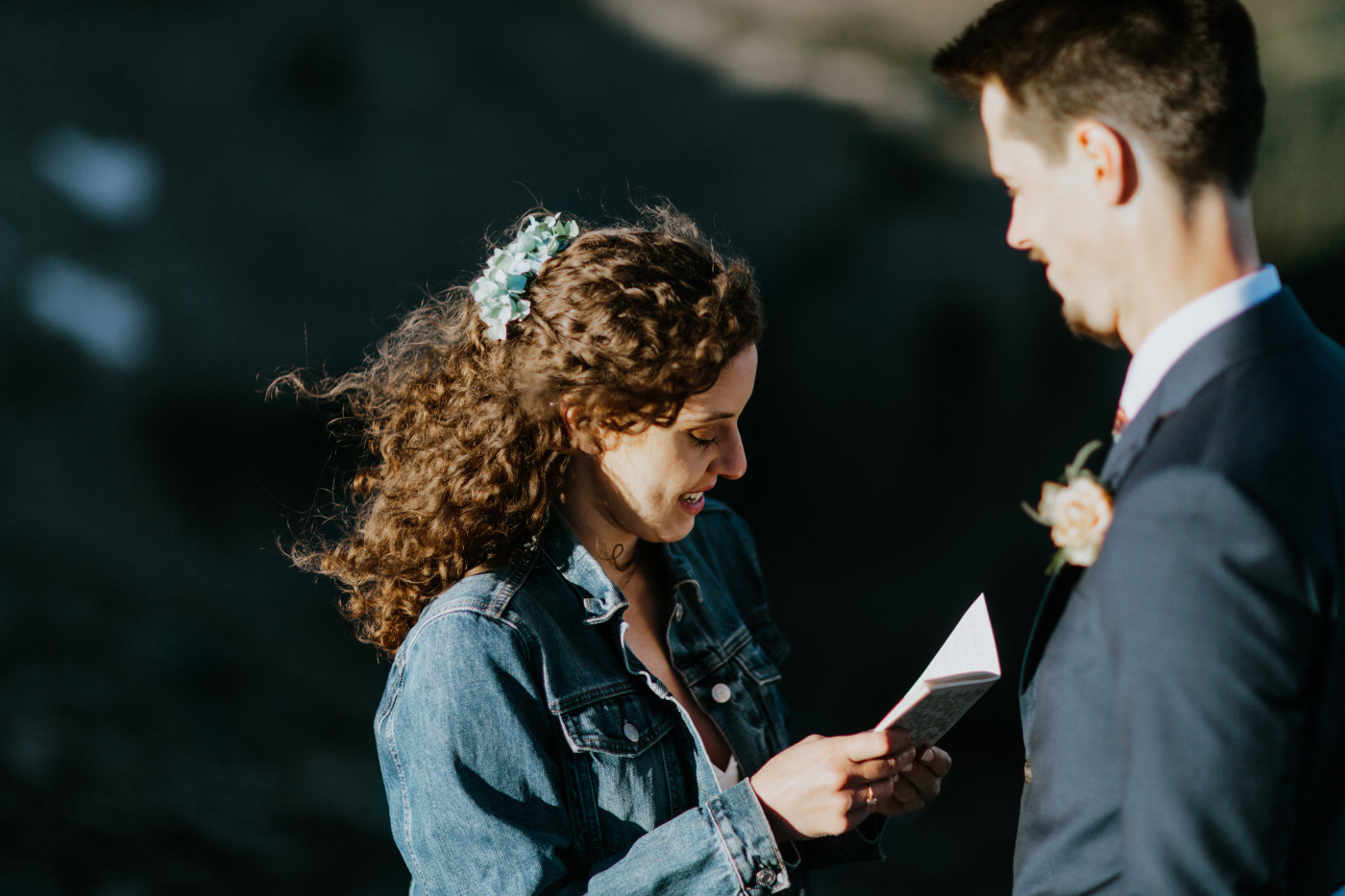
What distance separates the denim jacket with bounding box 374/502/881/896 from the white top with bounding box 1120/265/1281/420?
81 cm

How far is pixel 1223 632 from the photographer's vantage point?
841 millimetres

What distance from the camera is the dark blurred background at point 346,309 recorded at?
2266mm

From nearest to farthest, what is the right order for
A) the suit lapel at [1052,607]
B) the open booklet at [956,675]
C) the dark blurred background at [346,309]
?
the suit lapel at [1052,607], the open booklet at [956,675], the dark blurred background at [346,309]

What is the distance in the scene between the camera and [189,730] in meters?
2.42

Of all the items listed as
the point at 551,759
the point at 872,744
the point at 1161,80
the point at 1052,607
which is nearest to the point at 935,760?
the point at 872,744

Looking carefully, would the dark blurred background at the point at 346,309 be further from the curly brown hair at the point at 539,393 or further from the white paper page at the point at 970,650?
the white paper page at the point at 970,650

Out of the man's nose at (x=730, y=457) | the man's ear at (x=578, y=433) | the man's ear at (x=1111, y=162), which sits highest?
the man's ear at (x=578, y=433)

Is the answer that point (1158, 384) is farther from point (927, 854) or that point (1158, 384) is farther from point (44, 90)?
point (44, 90)

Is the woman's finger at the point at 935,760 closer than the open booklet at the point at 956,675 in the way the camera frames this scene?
No

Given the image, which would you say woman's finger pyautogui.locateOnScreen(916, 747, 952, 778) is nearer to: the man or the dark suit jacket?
the man

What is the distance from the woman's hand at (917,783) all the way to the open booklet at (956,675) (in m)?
0.16

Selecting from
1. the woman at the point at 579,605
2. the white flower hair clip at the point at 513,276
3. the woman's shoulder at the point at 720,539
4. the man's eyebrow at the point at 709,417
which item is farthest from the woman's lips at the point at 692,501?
the white flower hair clip at the point at 513,276

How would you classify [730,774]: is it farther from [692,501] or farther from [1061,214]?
[1061,214]

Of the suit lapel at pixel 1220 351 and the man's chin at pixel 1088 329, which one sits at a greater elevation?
the man's chin at pixel 1088 329
